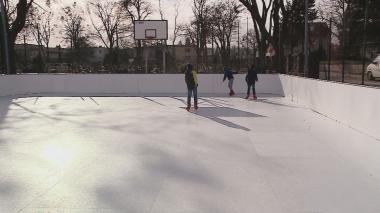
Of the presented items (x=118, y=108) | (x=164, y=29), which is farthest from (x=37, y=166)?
(x=164, y=29)

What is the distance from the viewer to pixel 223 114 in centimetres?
1331

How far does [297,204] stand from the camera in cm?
483

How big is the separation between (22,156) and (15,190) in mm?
2194

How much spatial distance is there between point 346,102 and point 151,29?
18308 millimetres

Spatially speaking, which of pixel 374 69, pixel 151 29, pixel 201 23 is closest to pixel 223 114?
pixel 374 69

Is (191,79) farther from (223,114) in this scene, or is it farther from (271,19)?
(271,19)

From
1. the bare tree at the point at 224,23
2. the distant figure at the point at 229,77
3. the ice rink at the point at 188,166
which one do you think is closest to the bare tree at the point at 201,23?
the bare tree at the point at 224,23

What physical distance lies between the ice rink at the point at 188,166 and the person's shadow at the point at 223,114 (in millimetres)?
115

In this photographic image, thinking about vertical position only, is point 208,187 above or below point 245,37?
below

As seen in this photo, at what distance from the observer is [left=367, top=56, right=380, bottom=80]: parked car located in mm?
13609

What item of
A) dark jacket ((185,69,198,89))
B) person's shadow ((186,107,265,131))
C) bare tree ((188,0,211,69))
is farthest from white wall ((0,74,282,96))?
bare tree ((188,0,211,69))

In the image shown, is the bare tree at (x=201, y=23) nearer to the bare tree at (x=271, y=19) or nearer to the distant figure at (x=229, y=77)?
the bare tree at (x=271, y=19)

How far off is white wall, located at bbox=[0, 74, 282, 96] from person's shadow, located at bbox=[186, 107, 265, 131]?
24.9 feet

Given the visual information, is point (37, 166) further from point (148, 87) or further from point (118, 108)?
point (148, 87)
